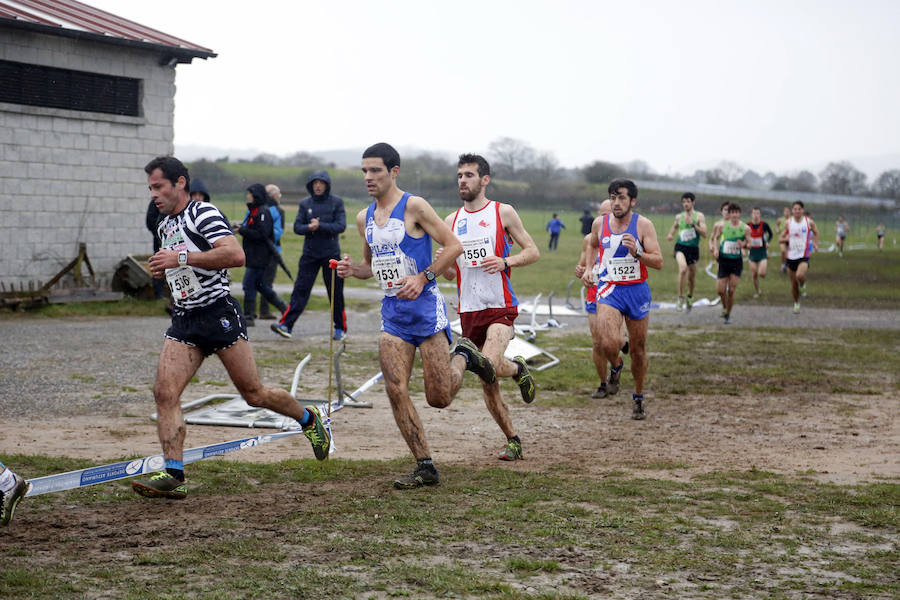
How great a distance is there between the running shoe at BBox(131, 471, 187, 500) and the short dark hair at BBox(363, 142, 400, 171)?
232 cm

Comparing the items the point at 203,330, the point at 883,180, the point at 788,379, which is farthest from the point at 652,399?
the point at 883,180

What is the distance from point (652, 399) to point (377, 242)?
480cm

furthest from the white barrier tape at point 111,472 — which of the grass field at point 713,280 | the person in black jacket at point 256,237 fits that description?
the grass field at point 713,280

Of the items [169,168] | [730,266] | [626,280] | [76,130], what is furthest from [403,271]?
[76,130]

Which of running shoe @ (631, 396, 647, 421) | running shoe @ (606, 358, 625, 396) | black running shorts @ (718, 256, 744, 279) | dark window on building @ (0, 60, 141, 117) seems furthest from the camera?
black running shorts @ (718, 256, 744, 279)

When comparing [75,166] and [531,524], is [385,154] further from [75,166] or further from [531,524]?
[75,166]

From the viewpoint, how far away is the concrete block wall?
16172 mm

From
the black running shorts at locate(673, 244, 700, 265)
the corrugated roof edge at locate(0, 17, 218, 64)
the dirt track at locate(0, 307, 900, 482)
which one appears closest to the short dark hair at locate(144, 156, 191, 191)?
the dirt track at locate(0, 307, 900, 482)

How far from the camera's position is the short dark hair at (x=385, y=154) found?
6.21 m

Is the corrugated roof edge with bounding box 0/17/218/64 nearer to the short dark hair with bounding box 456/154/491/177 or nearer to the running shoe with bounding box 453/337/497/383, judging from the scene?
the short dark hair with bounding box 456/154/491/177

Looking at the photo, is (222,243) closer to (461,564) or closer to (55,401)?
(461,564)

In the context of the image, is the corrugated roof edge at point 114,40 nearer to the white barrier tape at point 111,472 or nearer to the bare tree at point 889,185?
the white barrier tape at point 111,472

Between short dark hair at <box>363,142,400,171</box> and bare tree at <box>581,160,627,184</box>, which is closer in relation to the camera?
short dark hair at <box>363,142,400,171</box>

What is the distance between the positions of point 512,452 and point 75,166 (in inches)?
492
